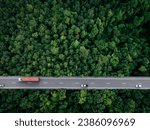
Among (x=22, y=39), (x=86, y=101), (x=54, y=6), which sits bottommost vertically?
(x=86, y=101)

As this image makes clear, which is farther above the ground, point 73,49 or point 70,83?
point 73,49

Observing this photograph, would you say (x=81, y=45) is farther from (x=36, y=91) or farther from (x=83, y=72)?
(x=36, y=91)

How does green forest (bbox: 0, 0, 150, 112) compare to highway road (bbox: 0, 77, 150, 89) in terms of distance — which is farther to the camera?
green forest (bbox: 0, 0, 150, 112)

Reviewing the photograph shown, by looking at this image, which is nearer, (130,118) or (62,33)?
(130,118)

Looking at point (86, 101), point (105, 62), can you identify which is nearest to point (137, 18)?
point (105, 62)

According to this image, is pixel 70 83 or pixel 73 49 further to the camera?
pixel 73 49

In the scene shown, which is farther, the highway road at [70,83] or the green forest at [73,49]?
the green forest at [73,49]

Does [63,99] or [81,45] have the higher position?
[81,45]
